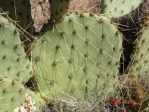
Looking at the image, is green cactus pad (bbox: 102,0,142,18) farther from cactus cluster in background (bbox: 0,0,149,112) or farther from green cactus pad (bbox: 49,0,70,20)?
green cactus pad (bbox: 49,0,70,20)

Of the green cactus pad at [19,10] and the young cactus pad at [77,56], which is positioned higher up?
the green cactus pad at [19,10]

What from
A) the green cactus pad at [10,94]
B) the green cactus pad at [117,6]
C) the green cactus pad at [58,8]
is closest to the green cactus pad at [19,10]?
the green cactus pad at [58,8]

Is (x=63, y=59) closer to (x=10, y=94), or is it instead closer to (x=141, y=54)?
(x=10, y=94)

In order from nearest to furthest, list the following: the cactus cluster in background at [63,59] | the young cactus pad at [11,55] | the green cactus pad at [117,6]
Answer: the young cactus pad at [11,55] → the cactus cluster in background at [63,59] → the green cactus pad at [117,6]

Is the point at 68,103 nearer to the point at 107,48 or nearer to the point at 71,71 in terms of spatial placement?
the point at 71,71

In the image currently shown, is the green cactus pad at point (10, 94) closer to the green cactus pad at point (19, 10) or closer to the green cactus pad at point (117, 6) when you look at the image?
the green cactus pad at point (19, 10)
